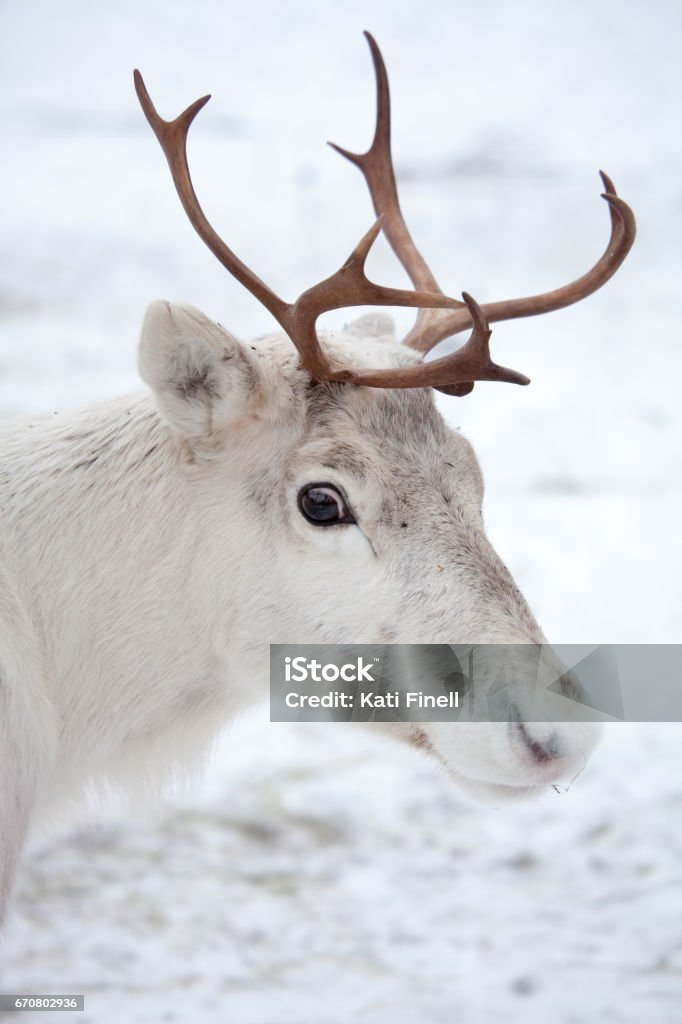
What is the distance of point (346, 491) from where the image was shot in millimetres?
2877

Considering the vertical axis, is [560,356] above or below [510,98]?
below

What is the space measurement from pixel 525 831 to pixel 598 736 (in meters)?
2.73

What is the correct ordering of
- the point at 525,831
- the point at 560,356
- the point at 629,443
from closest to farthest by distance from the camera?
the point at 525,831
the point at 629,443
the point at 560,356

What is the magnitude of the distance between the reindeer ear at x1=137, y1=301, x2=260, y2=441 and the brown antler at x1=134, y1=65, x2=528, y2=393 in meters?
0.17

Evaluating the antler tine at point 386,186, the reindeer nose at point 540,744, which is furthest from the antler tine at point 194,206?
the reindeer nose at point 540,744

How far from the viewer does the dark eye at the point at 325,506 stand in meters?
2.89

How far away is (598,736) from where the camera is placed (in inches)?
110

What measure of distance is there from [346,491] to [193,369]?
530 millimetres

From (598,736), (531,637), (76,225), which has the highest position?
(76,225)

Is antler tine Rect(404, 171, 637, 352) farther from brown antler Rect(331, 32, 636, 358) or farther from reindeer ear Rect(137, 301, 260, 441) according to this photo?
reindeer ear Rect(137, 301, 260, 441)

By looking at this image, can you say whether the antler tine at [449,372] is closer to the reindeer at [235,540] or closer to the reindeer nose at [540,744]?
the reindeer at [235,540]

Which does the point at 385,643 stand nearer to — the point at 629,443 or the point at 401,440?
the point at 401,440

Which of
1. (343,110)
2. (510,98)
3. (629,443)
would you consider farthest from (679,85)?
(629,443)

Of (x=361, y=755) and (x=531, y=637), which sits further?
(x=361, y=755)
